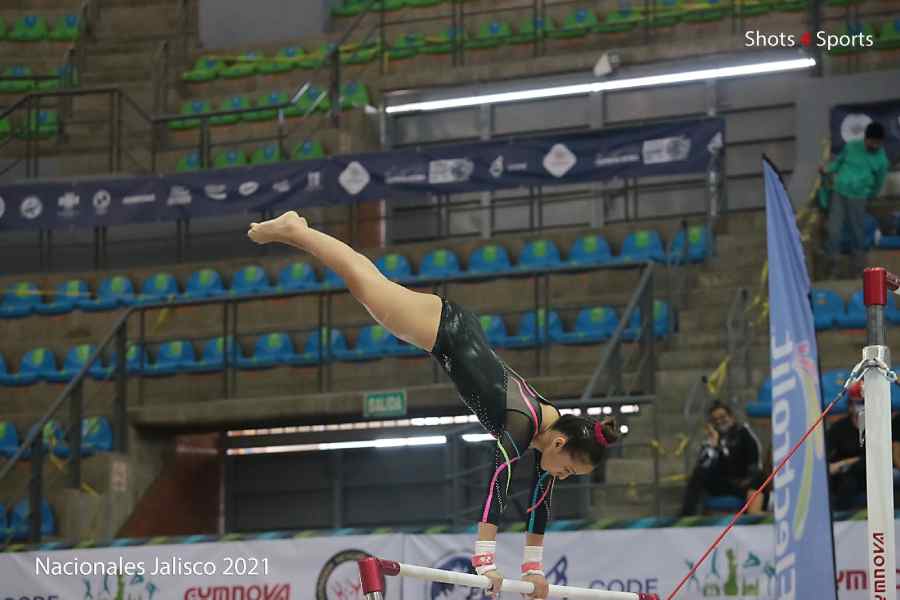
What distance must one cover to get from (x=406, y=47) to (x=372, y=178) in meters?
3.64

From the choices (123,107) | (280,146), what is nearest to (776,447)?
(280,146)

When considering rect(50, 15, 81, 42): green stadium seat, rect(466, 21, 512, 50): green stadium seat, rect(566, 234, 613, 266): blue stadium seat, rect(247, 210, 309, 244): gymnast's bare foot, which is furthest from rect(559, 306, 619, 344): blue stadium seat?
rect(50, 15, 81, 42): green stadium seat

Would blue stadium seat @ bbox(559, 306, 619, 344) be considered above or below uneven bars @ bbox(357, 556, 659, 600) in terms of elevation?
above

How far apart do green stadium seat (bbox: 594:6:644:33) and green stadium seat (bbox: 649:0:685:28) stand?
15 cm

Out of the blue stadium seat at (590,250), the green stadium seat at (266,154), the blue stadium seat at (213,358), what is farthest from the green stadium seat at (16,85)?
the blue stadium seat at (590,250)

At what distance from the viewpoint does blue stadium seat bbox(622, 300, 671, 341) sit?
11727 millimetres

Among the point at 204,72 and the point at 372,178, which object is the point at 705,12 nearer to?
the point at 372,178

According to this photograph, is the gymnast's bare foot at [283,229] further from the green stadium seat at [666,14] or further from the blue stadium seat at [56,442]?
the green stadium seat at [666,14]

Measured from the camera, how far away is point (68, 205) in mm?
14555

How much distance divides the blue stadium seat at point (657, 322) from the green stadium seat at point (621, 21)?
504 centimetres

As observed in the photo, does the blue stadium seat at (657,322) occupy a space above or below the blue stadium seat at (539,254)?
below

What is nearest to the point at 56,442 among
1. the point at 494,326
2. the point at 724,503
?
the point at 494,326

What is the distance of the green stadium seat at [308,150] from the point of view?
50.6 feet

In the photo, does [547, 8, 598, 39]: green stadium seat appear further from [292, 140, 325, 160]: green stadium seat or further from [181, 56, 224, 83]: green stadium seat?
[181, 56, 224, 83]: green stadium seat
